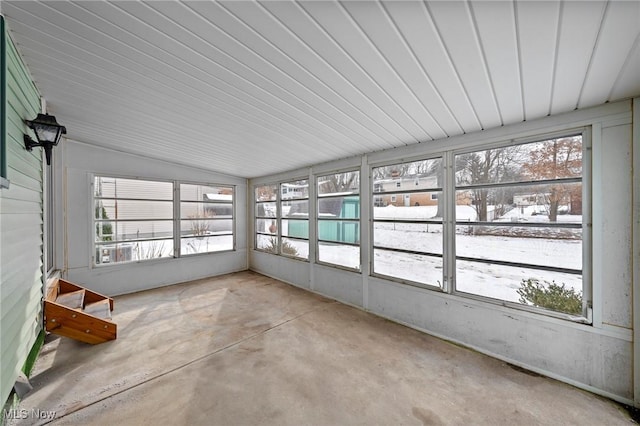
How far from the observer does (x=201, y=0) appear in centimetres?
122

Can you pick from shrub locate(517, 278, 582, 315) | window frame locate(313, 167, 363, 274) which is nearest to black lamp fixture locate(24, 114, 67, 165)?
window frame locate(313, 167, 363, 274)

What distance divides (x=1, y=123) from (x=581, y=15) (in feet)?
10.9

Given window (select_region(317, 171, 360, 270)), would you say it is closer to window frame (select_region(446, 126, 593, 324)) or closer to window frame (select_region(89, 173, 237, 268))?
window frame (select_region(446, 126, 593, 324))

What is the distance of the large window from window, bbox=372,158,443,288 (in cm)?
418

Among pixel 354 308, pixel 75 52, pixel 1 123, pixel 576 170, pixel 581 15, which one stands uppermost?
pixel 75 52

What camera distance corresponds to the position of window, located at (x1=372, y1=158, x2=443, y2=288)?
10.5 feet

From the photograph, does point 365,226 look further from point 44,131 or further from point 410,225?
point 44,131

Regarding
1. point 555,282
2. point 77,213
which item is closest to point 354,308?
point 555,282

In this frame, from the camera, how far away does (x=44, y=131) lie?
2.15m

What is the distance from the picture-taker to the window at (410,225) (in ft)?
10.5

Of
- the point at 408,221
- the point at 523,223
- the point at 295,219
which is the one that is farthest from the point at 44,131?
the point at 523,223

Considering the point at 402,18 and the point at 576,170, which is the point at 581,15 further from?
the point at 576,170

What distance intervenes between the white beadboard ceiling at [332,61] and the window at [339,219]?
1.43m

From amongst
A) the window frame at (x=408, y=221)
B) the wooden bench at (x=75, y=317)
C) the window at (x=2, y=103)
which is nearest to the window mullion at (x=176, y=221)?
the wooden bench at (x=75, y=317)
